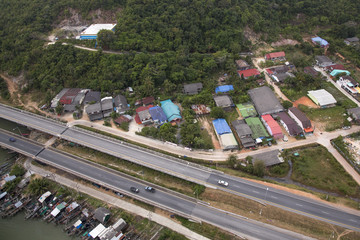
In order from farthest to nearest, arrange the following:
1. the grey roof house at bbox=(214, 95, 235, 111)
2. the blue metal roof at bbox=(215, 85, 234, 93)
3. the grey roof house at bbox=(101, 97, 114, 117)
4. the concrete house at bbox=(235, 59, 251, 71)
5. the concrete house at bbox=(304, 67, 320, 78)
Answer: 1. the concrete house at bbox=(235, 59, 251, 71)
2. the concrete house at bbox=(304, 67, 320, 78)
3. the blue metal roof at bbox=(215, 85, 234, 93)
4. the grey roof house at bbox=(101, 97, 114, 117)
5. the grey roof house at bbox=(214, 95, 235, 111)

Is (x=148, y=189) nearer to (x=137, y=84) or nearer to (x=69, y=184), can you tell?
(x=69, y=184)

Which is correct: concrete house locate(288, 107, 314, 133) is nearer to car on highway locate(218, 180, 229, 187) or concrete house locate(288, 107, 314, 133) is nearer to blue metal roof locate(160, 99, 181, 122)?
car on highway locate(218, 180, 229, 187)

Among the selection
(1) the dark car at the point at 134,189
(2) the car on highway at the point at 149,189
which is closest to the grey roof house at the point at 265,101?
(2) the car on highway at the point at 149,189

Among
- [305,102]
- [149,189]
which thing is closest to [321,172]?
[305,102]

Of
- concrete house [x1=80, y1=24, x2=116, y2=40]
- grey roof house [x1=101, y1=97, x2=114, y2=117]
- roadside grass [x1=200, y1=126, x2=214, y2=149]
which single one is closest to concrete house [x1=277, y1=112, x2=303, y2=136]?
roadside grass [x1=200, y1=126, x2=214, y2=149]

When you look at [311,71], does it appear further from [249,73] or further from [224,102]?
[224,102]

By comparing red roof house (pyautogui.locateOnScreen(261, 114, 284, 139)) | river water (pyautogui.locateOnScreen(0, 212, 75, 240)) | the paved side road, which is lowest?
river water (pyautogui.locateOnScreen(0, 212, 75, 240))
